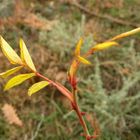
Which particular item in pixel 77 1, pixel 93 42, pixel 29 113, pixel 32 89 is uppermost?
pixel 32 89

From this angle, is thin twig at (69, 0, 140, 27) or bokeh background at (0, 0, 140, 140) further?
thin twig at (69, 0, 140, 27)

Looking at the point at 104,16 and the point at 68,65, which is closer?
the point at 68,65

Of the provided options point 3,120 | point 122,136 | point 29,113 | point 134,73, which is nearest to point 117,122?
point 122,136

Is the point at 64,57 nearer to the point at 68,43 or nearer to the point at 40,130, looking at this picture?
the point at 68,43

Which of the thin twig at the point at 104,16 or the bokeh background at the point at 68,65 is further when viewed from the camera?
the thin twig at the point at 104,16

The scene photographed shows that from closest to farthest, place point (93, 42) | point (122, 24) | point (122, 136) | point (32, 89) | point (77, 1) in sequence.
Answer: point (32, 89) < point (122, 136) < point (93, 42) < point (122, 24) < point (77, 1)

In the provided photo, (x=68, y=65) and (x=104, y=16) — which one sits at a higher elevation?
(x=104, y=16)

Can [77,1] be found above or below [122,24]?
above

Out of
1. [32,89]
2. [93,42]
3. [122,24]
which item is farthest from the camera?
[122,24]
